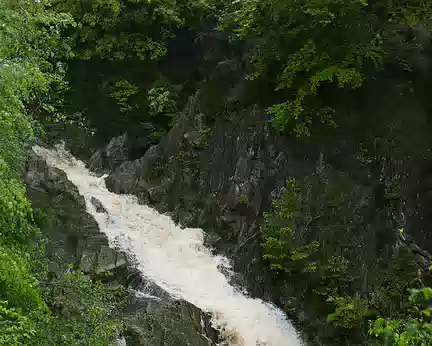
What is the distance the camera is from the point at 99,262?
421 inches

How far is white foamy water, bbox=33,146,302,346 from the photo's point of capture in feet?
30.6

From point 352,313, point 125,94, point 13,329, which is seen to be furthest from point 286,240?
point 125,94

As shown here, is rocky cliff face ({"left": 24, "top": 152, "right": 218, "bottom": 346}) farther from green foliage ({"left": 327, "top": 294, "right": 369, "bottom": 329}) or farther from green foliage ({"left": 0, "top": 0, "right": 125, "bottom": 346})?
green foliage ({"left": 327, "top": 294, "right": 369, "bottom": 329})

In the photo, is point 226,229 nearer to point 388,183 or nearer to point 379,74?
point 388,183

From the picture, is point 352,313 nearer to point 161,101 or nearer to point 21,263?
point 21,263

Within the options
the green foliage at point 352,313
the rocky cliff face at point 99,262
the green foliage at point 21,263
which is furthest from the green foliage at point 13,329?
the green foliage at point 352,313

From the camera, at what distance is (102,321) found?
631cm

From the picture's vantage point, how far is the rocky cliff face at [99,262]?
8.72 metres

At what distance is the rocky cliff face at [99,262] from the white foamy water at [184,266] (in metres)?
0.33

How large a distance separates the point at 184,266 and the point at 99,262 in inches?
80.8

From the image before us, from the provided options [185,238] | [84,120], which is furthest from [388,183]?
[84,120]

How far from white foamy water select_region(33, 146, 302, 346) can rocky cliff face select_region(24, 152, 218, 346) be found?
33cm

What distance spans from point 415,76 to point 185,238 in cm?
683

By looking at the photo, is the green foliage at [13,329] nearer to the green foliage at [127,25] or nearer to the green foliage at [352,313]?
the green foliage at [352,313]
